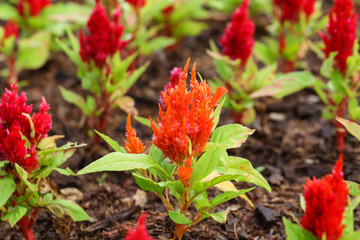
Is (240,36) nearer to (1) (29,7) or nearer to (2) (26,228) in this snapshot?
(2) (26,228)

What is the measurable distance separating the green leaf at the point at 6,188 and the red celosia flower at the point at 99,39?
1297 millimetres

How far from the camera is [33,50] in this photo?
4.82 meters

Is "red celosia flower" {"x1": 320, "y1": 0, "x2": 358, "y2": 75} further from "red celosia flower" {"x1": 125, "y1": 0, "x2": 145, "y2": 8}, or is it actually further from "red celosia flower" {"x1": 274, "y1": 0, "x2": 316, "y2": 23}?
"red celosia flower" {"x1": 125, "y1": 0, "x2": 145, "y2": 8}

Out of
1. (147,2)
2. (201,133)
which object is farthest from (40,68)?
(201,133)

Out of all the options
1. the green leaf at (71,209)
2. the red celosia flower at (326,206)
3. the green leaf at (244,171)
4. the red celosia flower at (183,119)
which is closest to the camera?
the red celosia flower at (326,206)

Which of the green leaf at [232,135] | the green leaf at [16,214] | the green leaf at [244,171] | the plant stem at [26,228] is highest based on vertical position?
the green leaf at [232,135]

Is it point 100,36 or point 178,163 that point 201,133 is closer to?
point 178,163

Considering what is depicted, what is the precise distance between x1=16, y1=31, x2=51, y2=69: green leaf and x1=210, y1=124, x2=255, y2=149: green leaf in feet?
9.81

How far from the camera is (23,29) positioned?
511 cm

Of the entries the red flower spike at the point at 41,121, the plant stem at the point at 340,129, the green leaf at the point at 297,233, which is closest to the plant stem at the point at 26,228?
the red flower spike at the point at 41,121

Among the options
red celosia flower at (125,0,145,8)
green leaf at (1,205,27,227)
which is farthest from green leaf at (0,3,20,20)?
green leaf at (1,205,27,227)

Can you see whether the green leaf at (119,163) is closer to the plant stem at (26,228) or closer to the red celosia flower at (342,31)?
the plant stem at (26,228)

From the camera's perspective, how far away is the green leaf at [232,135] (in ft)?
7.55

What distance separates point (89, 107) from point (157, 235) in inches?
57.3
